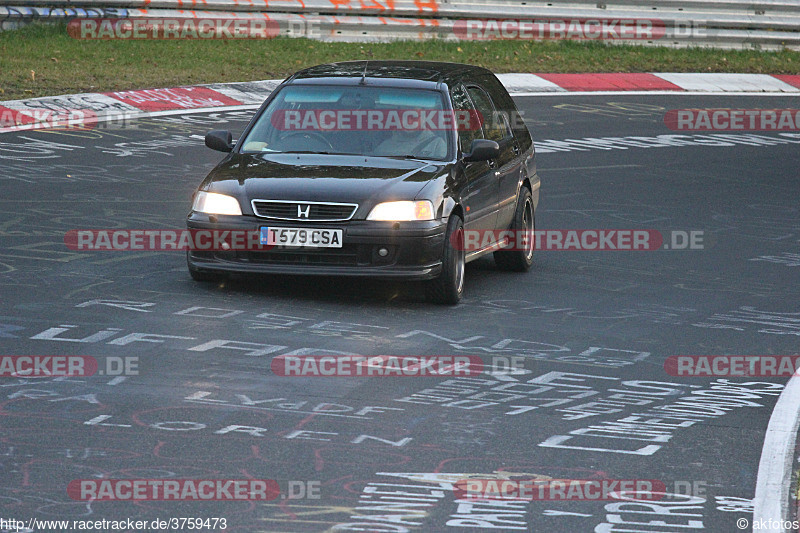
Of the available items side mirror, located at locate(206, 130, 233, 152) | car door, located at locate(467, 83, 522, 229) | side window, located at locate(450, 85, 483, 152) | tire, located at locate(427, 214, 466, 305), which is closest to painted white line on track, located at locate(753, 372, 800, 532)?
tire, located at locate(427, 214, 466, 305)

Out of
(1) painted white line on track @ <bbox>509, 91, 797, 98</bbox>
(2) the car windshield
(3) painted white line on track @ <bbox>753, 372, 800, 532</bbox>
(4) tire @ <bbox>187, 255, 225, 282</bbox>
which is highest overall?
(2) the car windshield

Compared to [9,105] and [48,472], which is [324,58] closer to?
[9,105]

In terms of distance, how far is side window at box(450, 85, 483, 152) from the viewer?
1025 centimetres

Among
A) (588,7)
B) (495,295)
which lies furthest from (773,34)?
(495,295)

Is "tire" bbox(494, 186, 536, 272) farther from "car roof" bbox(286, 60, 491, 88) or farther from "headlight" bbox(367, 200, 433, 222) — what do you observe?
"headlight" bbox(367, 200, 433, 222)

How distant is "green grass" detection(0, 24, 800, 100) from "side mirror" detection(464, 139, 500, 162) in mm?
9555

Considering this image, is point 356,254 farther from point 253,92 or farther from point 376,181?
point 253,92

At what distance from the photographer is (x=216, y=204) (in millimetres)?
9359

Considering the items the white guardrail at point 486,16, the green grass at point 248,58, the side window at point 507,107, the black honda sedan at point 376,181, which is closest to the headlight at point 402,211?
the black honda sedan at point 376,181

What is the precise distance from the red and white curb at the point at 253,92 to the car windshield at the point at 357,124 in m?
7.20

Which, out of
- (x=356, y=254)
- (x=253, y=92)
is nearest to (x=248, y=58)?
(x=253, y=92)

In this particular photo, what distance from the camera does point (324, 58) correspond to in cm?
2255

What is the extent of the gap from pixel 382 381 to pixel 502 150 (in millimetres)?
3994

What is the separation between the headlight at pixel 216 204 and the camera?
9.27m
